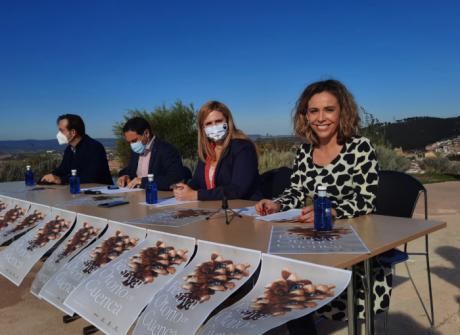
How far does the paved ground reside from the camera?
9.38 feet

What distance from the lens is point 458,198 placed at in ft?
24.9

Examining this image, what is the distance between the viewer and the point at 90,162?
4816mm

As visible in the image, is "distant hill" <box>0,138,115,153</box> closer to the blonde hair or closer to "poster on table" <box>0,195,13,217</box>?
"poster on table" <box>0,195,13,217</box>

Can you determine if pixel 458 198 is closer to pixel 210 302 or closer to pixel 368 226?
pixel 368 226

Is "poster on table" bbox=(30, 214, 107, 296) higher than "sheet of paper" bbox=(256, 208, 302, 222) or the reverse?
the reverse

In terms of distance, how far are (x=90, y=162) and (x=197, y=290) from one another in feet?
11.9

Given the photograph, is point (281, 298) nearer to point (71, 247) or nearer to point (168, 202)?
point (71, 247)

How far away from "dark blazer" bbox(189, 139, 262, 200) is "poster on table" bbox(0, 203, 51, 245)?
1.11 metres

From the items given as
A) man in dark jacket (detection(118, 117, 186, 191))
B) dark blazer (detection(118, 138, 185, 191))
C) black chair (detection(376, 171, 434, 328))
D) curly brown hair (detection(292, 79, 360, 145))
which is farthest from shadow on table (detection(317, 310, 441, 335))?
dark blazer (detection(118, 138, 185, 191))

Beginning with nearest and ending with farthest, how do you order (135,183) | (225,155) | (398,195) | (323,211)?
(323,211), (398,195), (225,155), (135,183)

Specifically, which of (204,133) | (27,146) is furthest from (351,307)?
(27,146)

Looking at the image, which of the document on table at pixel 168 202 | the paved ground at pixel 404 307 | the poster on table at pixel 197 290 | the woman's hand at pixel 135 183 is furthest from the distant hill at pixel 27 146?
the poster on table at pixel 197 290

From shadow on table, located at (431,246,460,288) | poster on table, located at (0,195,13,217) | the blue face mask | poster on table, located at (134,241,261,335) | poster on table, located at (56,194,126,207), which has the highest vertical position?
the blue face mask

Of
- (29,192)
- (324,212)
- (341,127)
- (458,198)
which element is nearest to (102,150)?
(29,192)
